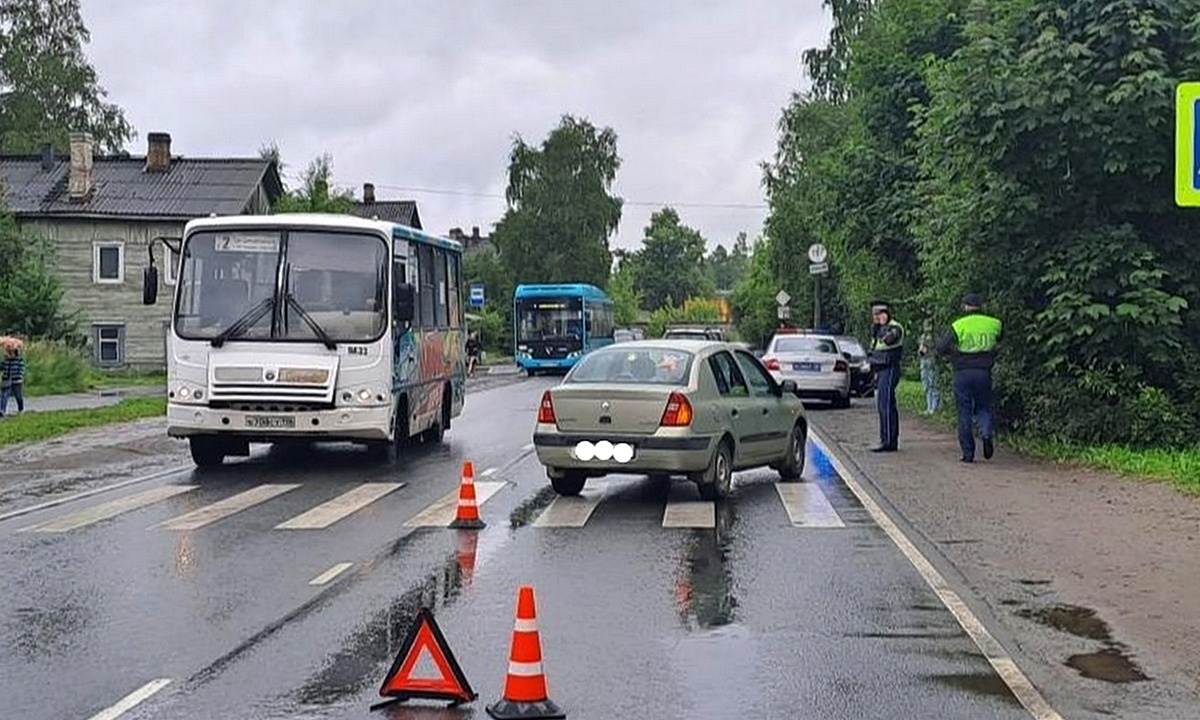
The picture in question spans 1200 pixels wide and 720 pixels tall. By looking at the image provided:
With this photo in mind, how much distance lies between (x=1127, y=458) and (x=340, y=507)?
354 inches

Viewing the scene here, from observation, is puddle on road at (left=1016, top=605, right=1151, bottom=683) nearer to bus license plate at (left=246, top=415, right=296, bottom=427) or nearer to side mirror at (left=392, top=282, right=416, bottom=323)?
bus license plate at (left=246, top=415, right=296, bottom=427)

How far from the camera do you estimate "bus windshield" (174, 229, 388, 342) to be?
17.8m

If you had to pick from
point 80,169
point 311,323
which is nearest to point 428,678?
point 311,323

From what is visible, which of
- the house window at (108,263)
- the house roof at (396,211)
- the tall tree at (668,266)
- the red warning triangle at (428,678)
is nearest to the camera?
the red warning triangle at (428,678)

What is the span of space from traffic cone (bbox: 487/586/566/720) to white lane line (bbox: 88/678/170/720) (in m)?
1.63

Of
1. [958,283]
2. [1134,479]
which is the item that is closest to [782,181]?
[958,283]

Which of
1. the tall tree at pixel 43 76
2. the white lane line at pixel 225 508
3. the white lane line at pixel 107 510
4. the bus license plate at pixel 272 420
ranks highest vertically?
the tall tree at pixel 43 76

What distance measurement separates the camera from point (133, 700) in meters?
7.12

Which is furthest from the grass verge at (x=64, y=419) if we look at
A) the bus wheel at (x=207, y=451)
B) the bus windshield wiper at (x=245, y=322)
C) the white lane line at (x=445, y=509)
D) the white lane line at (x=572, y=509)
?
the white lane line at (x=572, y=509)

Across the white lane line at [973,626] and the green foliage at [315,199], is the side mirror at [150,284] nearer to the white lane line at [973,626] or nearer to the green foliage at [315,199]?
the white lane line at [973,626]

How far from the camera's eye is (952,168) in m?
20.3

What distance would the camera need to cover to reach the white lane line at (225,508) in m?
13.4

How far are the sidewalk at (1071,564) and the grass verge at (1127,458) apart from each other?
1.01ft

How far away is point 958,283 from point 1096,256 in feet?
10.0
